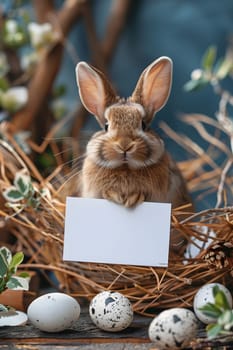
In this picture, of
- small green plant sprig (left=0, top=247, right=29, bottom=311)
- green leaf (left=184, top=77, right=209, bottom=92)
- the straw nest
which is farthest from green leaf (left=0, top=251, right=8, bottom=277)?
Answer: green leaf (left=184, top=77, right=209, bottom=92)

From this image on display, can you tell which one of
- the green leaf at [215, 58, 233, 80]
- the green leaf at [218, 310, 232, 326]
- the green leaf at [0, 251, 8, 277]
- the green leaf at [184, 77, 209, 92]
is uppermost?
the green leaf at [215, 58, 233, 80]

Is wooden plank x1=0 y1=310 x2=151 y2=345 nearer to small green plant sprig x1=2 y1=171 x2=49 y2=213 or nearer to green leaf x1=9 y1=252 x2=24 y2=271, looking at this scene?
green leaf x1=9 y1=252 x2=24 y2=271

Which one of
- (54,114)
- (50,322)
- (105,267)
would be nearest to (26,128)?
(54,114)

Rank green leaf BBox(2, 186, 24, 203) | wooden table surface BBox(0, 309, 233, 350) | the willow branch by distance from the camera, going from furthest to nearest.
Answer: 1. the willow branch
2. green leaf BBox(2, 186, 24, 203)
3. wooden table surface BBox(0, 309, 233, 350)

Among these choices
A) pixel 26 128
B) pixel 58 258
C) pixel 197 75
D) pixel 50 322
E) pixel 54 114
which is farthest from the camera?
pixel 54 114

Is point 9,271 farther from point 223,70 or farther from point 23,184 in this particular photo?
point 223,70

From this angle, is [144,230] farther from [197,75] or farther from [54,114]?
[54,114]
